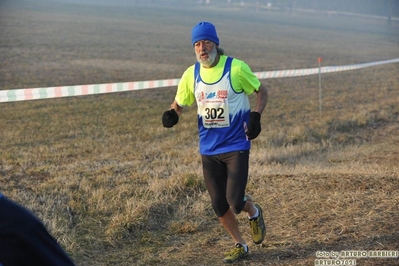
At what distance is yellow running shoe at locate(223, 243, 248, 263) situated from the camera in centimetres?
568

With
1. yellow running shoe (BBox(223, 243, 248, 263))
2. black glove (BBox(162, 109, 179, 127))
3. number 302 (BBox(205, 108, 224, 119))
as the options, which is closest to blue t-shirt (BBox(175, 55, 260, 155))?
number 302 (BBox(205, 108, 224, 119))

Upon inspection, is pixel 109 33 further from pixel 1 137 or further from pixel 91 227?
pixel 91 227

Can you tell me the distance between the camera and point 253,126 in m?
5.29

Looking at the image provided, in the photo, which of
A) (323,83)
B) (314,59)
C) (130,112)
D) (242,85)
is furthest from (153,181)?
(314,59)

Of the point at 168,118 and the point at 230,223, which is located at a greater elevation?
the point at 168,118

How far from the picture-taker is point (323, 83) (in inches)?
993

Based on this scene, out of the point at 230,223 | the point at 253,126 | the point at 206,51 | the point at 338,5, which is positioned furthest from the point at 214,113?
the point at 338,5

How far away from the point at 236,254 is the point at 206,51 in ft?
5.84

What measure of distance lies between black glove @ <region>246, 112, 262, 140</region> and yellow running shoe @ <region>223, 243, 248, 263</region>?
107 centimetres

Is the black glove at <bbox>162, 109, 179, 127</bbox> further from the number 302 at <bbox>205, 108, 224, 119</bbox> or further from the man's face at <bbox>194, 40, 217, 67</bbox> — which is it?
the man's face at <bbox>194, 40, 217, 67</bbox>

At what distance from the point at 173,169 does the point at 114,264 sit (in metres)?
3.57

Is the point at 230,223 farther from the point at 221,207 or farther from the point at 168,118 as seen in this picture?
the point at 168,118

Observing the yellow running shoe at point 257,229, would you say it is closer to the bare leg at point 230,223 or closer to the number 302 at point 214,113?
the bare leg at point 230,223

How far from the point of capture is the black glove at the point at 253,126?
5.28 m
